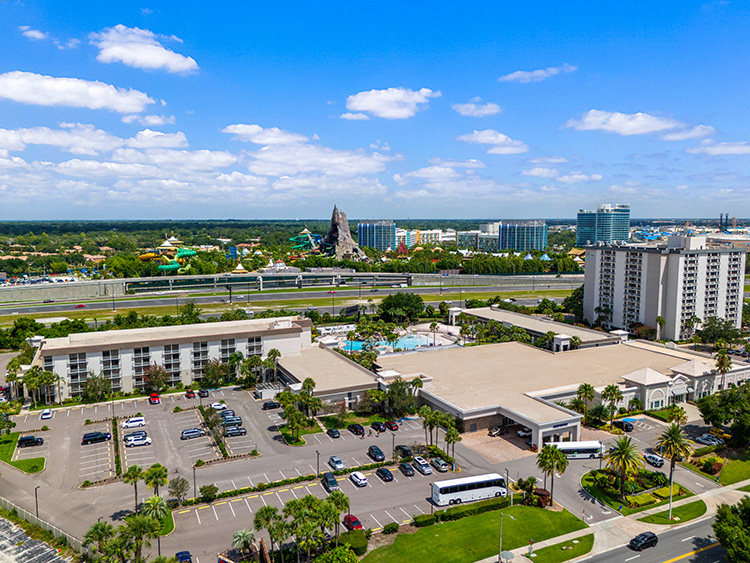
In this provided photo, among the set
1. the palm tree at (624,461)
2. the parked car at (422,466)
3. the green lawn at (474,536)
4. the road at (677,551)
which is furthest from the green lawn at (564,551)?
the parked car at (422,466)

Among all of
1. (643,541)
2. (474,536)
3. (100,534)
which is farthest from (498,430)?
(100,534)

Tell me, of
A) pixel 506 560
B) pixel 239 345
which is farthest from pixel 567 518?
pixel 239 345

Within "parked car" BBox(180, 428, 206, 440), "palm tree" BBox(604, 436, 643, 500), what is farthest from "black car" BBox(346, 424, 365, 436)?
"palm tree" BBox(604, 436, 643, 500)

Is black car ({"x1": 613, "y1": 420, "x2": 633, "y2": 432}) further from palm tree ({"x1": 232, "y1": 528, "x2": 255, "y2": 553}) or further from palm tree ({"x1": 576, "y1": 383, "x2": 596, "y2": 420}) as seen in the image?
palm tree ({"x1": 232, "y1": 528, "x2": 255, "y2": 553})

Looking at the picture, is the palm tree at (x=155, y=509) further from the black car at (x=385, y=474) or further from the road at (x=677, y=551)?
the road at (x=677, y=551)

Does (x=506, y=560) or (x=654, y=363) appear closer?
(x=506, y=560)

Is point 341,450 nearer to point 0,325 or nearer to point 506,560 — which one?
point 506,560
